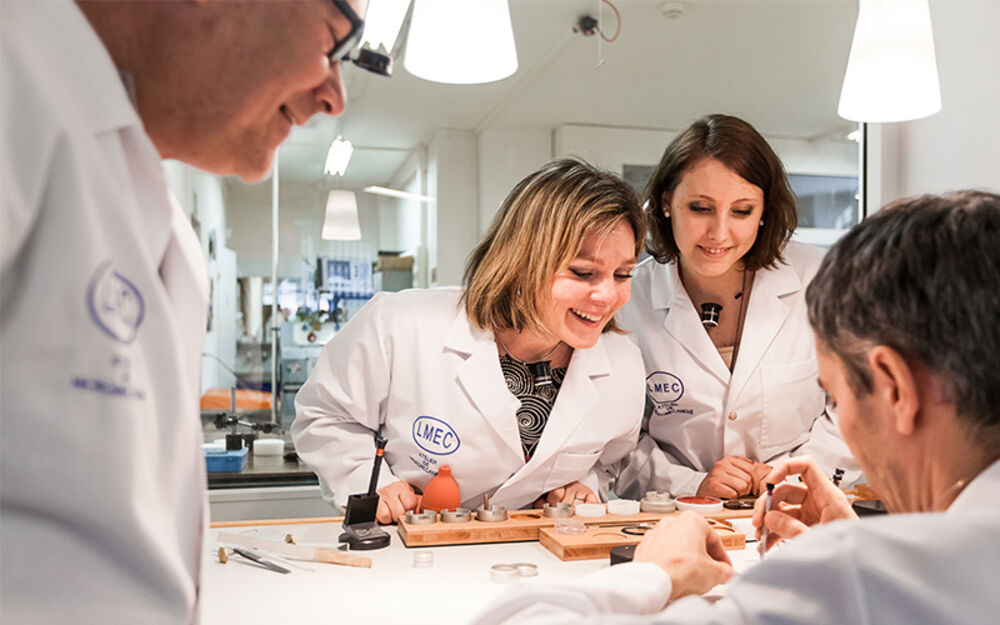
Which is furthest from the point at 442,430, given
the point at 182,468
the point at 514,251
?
the point at 182,468

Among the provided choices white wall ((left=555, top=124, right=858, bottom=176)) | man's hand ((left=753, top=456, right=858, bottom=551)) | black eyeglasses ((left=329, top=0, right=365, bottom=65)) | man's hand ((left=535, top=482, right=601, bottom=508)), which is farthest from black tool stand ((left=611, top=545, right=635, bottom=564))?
white wall ((left=555, top=124, right=858, bottom=176))

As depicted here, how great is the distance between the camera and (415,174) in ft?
11.0

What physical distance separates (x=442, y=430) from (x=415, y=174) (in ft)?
5.71

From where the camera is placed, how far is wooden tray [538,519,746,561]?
4.69ft

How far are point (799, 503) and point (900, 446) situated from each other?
65cm

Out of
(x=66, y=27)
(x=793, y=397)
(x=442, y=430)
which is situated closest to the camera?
(x=66, y=27)

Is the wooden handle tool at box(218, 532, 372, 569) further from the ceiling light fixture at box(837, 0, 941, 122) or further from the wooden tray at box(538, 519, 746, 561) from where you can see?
the ceiling light fixture at box(837, 0, 941, 122)

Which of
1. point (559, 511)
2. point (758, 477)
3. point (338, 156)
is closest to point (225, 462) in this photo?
point (338, 156)

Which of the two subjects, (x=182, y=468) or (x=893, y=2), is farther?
(x=893, y=2)

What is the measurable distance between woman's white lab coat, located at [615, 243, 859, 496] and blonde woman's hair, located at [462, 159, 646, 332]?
0.38 m

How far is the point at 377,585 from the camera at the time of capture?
1274 mm

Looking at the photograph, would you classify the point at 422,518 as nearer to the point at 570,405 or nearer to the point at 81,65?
the point at 570,405

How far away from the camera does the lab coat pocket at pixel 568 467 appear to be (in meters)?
1.88

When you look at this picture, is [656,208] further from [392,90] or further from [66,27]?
[66,27]
